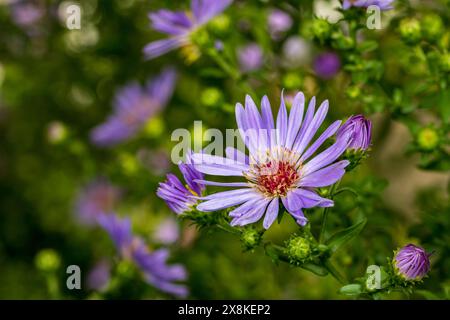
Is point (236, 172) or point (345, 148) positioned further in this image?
point (236, 172)

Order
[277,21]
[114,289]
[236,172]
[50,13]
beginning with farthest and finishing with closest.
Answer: [50,13] < [277,21] < [114,289] < [236,172]

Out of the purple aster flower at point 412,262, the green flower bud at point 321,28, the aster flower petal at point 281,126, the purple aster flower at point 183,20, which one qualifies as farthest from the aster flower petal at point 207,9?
the purple aster flower at point 412,262

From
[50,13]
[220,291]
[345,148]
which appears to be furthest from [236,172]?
[50,13]

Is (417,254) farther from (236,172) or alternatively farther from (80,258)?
(80,258)

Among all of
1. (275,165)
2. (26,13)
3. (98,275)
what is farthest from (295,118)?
(26,13)

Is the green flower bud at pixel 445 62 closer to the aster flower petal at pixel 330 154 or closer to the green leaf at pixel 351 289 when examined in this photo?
the aster flower petal at pixel 330 154
